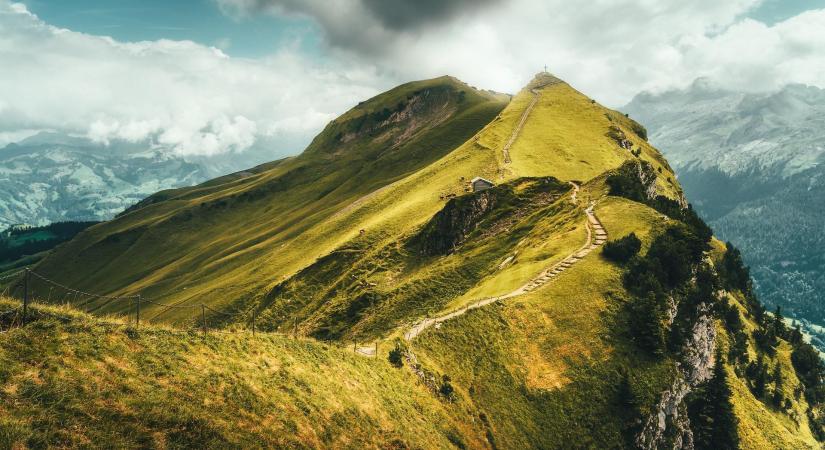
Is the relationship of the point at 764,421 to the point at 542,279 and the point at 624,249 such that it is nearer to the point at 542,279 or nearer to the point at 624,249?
the point at 624,249

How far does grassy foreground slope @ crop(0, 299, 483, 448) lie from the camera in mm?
22062

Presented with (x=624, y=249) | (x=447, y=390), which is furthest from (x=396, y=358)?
(x=624, y=249)

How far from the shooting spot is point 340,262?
113375 mm

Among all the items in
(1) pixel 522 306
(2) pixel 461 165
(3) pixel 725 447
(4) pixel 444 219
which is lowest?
(3) pixel 725 447

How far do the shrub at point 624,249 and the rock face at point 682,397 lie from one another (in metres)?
11.4

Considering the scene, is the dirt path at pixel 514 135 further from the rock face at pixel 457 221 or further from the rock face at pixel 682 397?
the rock face at pixel 682 397

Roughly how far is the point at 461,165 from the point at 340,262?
175ft

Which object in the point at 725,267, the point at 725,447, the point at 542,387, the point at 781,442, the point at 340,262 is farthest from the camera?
the point at 725,267

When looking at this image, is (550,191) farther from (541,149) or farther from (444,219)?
(541,149)

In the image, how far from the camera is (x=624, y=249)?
205 feet

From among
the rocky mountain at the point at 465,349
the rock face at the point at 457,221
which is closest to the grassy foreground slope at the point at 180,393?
the rocky mountain at the point at 465,349

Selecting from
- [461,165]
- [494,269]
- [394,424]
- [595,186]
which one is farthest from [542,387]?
[461,165]

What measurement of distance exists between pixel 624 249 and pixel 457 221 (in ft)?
131

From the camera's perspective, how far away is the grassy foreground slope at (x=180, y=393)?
2206cm
